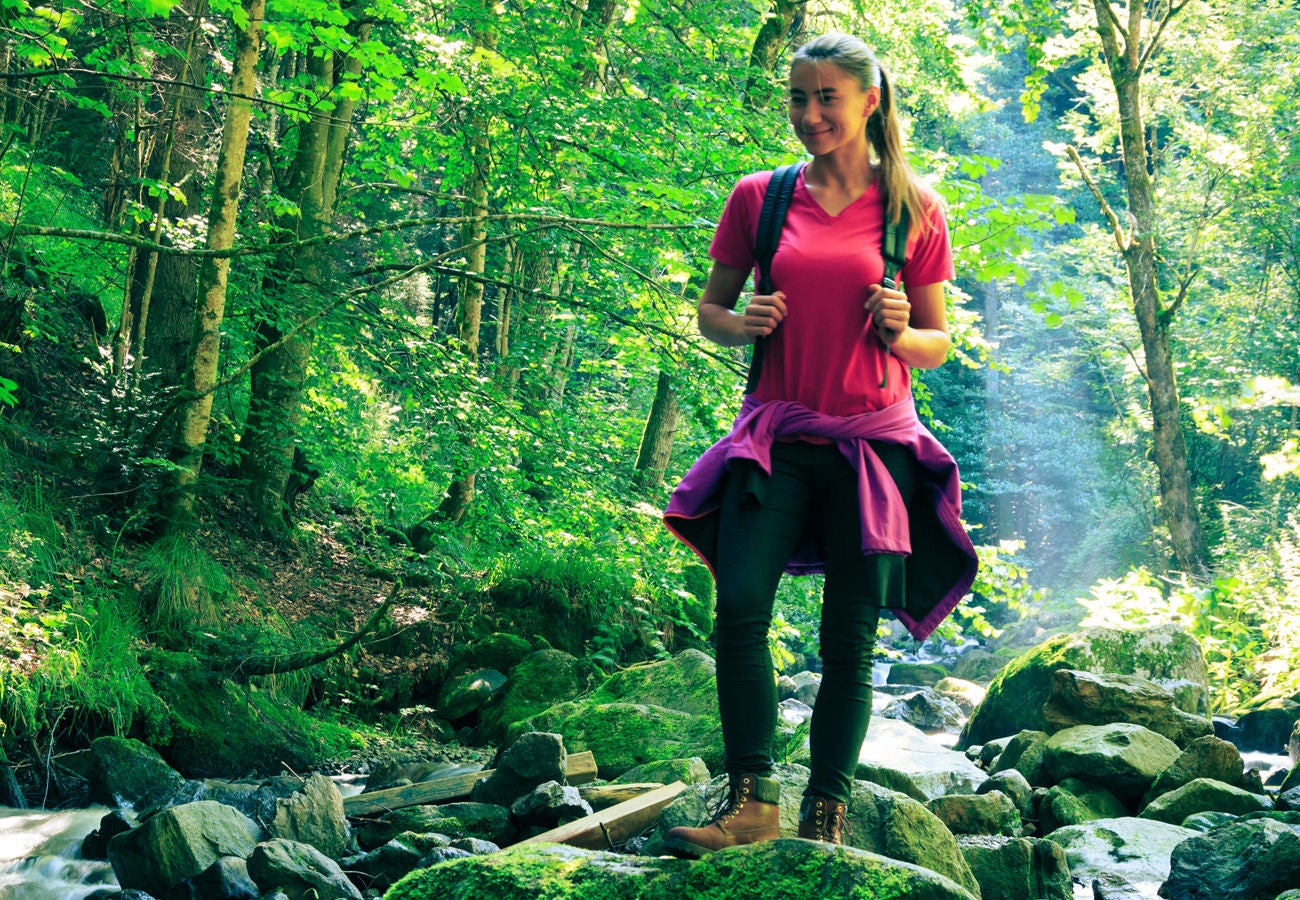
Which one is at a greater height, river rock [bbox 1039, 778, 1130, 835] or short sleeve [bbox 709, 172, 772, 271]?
short sleeve [bbox 709, 172, 772, 271]

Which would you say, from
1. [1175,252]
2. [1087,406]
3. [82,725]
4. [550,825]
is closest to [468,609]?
[82,725]

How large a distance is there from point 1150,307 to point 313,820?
13.9m

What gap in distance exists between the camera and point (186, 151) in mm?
9688

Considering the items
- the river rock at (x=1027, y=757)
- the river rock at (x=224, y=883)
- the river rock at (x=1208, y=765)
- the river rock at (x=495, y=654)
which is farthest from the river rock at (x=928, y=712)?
the river rock at (x=224, y=883)

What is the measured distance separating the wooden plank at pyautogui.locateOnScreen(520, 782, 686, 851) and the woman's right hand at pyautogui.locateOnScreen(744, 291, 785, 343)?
266cm

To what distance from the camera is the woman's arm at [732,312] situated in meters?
2.77

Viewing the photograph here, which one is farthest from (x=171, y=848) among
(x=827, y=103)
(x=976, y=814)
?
(x=827, y=103)

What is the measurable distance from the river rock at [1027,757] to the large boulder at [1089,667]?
1.68 m

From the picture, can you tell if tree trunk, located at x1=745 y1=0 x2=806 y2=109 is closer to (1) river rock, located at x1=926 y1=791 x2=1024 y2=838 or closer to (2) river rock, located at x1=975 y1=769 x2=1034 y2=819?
(2) river rock, located at x1=975 y1=769 x2=1034 y2=819

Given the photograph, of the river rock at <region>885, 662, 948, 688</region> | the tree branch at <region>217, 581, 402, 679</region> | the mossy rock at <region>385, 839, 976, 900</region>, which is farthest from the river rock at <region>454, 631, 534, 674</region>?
the river rock at <region>885, 662, 948, 688</region>

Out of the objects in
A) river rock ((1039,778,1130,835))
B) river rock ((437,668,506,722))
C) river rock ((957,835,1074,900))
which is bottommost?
river rock ((437,668,506,722))

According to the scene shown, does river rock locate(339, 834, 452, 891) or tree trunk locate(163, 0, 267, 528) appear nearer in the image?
river rock locate(339, 834, 452, 891)

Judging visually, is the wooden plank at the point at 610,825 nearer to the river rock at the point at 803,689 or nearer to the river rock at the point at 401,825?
the river rock at the point at 401,825

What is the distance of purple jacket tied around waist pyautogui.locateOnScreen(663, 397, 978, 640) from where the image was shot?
2.72 meters
